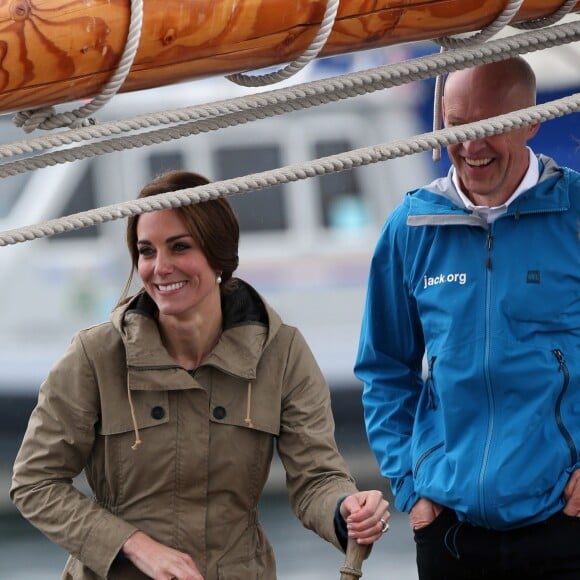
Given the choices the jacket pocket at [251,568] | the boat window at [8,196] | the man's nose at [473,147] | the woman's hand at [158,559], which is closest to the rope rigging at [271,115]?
the man's nose at [473,147]

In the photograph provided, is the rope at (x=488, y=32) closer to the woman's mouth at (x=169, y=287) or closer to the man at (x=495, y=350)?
the man at (x=495, y=350)

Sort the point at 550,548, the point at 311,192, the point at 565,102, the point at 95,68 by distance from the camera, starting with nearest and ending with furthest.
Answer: the point at 95,68
the point at 565,102
the point at 550,548
the point at 311,192

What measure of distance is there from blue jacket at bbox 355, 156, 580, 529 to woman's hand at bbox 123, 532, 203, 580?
45 cm

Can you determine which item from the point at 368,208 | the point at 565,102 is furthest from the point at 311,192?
the point at 565,102

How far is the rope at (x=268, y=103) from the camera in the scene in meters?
2.09

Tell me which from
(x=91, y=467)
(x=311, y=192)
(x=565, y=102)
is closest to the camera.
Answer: (x=565, y=102)

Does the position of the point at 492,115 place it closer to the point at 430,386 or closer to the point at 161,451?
the point at 430,386

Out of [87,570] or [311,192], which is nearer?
[87,570]

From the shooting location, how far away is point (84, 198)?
11.5 metres

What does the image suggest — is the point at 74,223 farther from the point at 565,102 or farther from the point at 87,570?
the point at 87,570

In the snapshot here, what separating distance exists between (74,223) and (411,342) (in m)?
1.21

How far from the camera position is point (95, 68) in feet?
6.64

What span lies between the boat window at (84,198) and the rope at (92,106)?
9325 mm

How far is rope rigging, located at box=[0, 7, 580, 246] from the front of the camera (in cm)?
209
